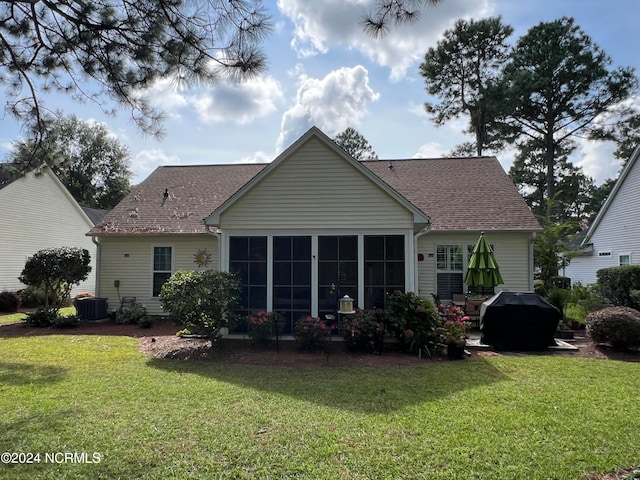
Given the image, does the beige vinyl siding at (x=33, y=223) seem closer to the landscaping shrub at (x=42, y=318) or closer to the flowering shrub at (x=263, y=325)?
the landscaping shrub at (x=42, y=318)

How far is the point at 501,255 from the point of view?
11.5 metres

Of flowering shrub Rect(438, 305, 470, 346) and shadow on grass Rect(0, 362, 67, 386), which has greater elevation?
flowering shrub Rect(438, 305, 470, 346)

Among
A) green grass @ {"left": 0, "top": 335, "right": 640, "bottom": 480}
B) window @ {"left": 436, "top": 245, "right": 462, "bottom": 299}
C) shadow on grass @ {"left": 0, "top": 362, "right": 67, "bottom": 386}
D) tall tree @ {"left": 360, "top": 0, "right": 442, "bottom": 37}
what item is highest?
tall tree @ {"left": 360, "top": 0, "right": 442, "bottom": 37}

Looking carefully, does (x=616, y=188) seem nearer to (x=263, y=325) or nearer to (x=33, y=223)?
(x=263, y=325)

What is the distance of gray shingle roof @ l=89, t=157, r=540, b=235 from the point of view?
1198 centimetres

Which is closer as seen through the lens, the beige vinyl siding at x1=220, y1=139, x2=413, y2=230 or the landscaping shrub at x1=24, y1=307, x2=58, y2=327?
the beige vinyl siding at x1=220, y1=139, x2=413, y2=230

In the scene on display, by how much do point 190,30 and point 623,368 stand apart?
916 centimetres

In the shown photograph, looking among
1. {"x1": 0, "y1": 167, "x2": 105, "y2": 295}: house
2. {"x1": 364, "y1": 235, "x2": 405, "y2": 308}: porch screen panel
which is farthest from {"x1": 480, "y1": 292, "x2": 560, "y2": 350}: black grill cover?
{"x1": 0, "y1": 167, "x2": 105, "y2": 295}: house

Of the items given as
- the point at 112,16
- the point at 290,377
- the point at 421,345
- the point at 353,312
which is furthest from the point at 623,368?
the point at 112,16

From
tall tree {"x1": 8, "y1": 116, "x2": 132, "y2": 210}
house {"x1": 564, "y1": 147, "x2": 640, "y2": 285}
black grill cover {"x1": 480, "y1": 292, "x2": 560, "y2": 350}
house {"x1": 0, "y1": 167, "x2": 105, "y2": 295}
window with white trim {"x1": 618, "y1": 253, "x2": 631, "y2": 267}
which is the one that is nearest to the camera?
black grill cover {"x1": 480, "y1": 292, "x2": 560, "y2": 350}

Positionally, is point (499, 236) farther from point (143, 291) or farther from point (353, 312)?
point (143, 291)

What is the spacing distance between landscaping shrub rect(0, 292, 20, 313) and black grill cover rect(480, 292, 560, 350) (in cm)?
1798

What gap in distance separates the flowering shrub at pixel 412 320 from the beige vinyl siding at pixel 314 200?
6.02 ft

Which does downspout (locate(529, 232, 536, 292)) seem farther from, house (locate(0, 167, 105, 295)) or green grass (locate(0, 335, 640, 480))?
house (locate(0, 167, 105, 295))
